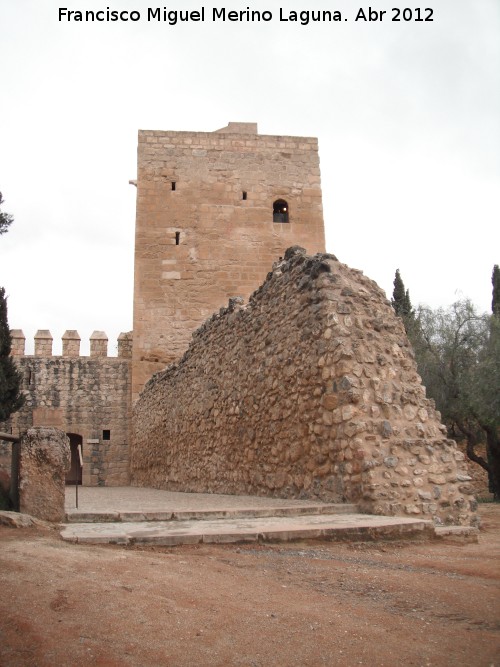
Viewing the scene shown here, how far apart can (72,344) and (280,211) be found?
732 cm

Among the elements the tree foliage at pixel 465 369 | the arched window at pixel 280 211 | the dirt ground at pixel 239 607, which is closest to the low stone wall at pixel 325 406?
the dirt ground at pixel 239 607

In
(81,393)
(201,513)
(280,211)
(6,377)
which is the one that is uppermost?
(280,211)

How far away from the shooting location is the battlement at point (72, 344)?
17859mm

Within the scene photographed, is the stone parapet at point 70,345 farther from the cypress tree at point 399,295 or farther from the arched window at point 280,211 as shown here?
the cypress tree at point 399,295

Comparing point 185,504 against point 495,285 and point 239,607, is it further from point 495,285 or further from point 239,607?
point 495,285

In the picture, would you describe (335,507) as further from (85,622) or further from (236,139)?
(236,139)

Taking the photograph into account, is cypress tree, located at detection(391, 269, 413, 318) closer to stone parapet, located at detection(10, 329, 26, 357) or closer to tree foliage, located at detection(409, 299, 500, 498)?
tree foliage, located at detection(409, 299, 500, 498)

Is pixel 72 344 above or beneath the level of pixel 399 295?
beneath

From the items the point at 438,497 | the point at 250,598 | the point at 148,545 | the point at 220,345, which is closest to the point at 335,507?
the point at 438,497

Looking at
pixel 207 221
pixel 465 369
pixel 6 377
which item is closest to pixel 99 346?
pixel 6 377

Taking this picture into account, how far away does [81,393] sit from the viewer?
1786 cm

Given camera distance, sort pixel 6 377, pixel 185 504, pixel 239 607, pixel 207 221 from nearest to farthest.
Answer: pixel 239 607 → pixel 185 504 → pixel 6 377 → pixel 207 221

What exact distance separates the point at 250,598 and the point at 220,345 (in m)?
6.62

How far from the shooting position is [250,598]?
2.70 m
